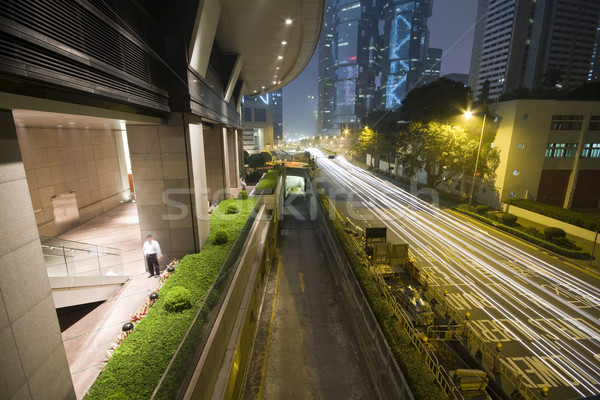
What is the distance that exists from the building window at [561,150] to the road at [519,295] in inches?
465

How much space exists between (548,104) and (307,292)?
26848 mm

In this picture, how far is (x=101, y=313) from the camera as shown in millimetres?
7418

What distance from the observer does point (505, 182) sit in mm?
24844

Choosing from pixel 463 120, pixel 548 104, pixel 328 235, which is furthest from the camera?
pixel 463 120

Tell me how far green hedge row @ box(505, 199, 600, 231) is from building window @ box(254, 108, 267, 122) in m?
68.1

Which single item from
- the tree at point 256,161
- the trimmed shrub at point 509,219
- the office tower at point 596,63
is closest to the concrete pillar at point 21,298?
the trimmed shrub at point 509,219

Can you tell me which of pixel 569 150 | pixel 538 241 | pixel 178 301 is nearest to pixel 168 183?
pixel 178 301

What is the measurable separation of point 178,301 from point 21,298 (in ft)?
9.41

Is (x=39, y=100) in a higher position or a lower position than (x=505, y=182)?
higher

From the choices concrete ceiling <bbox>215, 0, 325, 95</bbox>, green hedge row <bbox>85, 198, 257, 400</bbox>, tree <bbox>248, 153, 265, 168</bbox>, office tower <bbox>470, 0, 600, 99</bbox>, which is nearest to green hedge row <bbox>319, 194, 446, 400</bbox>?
green hedge row <bbox>85, 198, 257, 400</bbox>

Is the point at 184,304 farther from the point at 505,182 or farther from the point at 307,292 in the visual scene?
the point at 505,182

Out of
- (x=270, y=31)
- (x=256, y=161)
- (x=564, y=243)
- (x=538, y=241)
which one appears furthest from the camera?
(x=256, y=161)

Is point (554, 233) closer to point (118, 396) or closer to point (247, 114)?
point (118, 396)

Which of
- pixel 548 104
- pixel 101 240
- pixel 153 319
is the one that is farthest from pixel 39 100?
pixel 548 104
